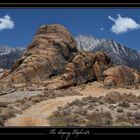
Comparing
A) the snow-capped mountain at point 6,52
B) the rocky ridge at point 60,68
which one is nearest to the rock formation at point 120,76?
the rocky ridge at point 60,68

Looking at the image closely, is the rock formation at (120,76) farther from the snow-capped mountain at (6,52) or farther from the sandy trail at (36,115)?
the sandy trail at (36,115)

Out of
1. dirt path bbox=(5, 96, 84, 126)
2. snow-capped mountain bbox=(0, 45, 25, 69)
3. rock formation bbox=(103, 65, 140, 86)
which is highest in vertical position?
snow-capped mountain bbox=(0, 45, 25, 69)

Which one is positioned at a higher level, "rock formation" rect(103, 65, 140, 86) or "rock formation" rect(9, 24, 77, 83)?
"rock formation" rect(9, 24, 77, 83)

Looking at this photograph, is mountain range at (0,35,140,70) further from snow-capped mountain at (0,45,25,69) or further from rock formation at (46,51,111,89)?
rock formation at (46,51,111,89)

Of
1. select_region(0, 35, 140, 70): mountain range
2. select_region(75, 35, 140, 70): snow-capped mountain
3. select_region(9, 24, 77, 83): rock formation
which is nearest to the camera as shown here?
select_region(0, 35, 140, 70): mountain range

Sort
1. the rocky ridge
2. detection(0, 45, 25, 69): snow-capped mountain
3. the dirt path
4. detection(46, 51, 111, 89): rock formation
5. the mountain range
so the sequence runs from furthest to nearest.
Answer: the rocky ridge, detection(46, 51, 111, 89): rock formation, the mountain range, detection(0, 45, 25, 69): snow-capped mountain, the dirt path

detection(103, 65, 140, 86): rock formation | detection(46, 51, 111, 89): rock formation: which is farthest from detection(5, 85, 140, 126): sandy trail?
detection(103, 65, 140, 86): rock formation

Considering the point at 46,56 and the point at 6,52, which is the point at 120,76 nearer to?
the point at 46,56

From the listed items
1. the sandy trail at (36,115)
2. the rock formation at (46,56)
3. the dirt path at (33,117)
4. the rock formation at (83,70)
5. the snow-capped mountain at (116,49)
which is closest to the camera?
the dirt path at (33,117)

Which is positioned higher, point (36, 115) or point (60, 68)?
point (60, 68)

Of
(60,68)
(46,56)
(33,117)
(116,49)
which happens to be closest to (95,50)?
(60,68)
